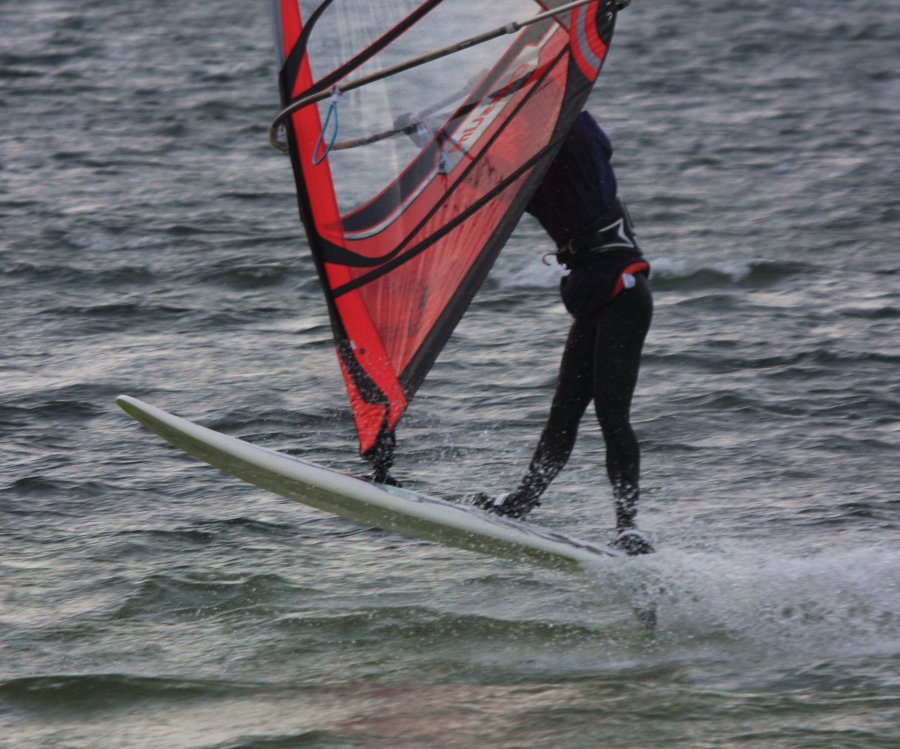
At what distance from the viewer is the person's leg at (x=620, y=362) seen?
4379mm

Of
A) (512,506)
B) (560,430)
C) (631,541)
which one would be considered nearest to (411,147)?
(560,430)

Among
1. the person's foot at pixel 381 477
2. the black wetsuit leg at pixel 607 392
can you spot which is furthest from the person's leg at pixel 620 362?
the person's foot at pixel 381 477

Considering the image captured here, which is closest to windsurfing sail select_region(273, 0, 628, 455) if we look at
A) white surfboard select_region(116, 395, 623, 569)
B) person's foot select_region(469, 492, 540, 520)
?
white surfboard select_region(116, 395, 623, 569)

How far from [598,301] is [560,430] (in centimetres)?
48

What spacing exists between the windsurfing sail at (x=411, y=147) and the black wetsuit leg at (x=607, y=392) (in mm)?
435

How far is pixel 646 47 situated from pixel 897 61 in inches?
105

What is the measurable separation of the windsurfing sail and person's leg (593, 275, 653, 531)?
0.42m

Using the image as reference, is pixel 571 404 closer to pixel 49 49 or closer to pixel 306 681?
pixel 306 681

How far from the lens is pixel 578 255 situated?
4.36 metres

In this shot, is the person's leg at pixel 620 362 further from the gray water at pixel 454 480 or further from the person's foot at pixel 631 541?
the gray water at pixel 454 480

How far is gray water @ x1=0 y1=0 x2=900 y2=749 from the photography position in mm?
4055

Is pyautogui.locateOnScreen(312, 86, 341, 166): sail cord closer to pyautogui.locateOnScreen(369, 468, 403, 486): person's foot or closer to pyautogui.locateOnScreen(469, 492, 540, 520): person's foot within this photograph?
pyautogui.locateOnScreen(369, 468, 403, 486): person's foot

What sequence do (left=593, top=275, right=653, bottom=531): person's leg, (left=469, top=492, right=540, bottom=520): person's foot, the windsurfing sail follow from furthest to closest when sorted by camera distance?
(left=469, top=492, right=540, bottom=520): person's foot
(left=593, top=275, right=653, bottom=531): person's leg
the windsurfing sail


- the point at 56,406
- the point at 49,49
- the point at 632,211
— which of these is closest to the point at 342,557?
the point at 56,406
